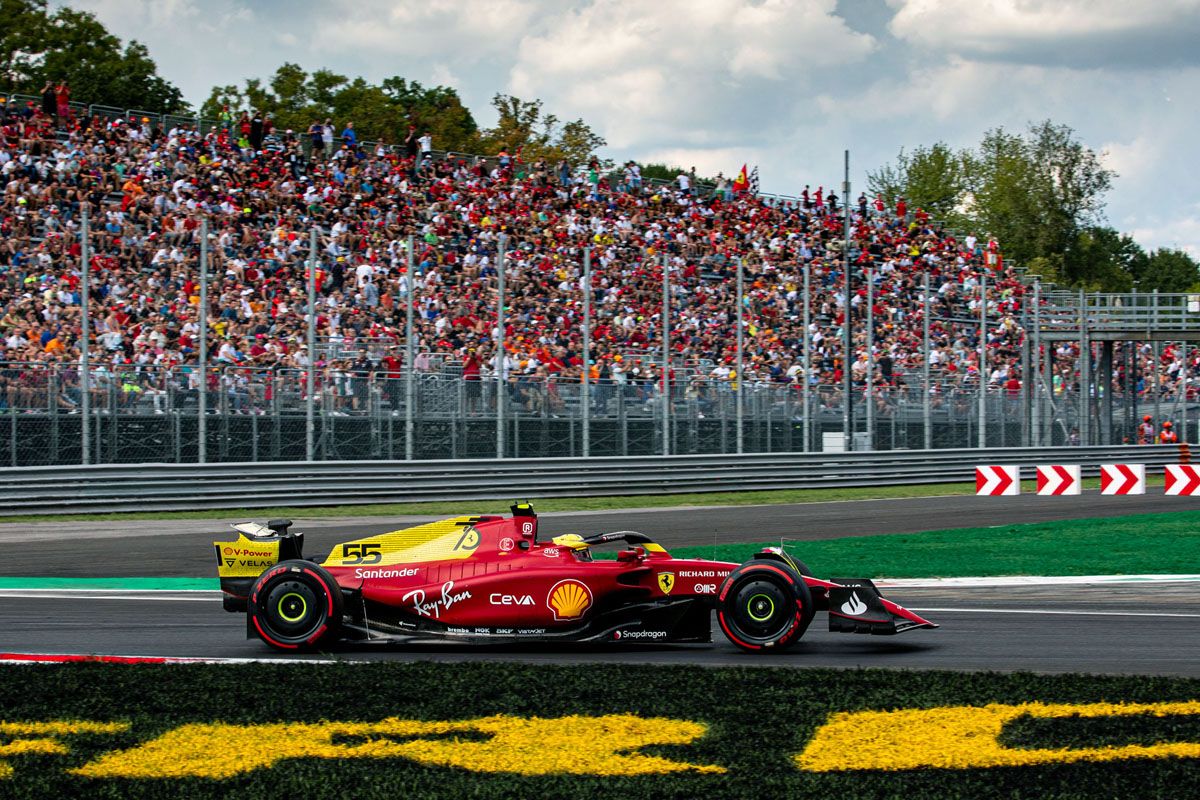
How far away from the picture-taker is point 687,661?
31.5 feet

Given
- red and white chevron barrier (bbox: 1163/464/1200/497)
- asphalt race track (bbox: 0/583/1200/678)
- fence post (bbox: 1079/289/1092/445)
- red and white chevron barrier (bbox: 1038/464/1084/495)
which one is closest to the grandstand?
fence post (bbox: 1079/289/1092/445)

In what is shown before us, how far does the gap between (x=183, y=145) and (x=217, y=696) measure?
20.0 meters

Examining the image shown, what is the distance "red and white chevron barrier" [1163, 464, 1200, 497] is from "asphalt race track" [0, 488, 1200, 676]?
490 cm

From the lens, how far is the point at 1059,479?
21.7 metres

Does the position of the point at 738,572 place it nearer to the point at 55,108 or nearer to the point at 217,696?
the point at 217,696

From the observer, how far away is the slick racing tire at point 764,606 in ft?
31.3

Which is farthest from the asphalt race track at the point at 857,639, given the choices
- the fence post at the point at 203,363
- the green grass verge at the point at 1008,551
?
the fence post at the point at 203,363

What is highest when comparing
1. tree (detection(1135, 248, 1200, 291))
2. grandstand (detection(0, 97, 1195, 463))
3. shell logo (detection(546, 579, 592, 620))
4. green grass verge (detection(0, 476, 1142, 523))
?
tree (detection(1135, 248, 1200, 291))

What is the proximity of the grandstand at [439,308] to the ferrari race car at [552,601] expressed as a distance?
36.3 feet

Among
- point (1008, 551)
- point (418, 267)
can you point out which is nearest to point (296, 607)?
point (1008, 551)

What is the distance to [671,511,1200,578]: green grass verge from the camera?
15312 mm

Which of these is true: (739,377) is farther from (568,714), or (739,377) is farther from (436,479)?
(568,714)

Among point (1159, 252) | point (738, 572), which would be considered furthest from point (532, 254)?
point (1159, 252)

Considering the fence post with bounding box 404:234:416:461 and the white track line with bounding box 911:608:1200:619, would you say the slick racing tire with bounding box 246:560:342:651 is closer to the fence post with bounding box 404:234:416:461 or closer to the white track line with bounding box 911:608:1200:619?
the white track line with bounding box 911:608:1200:619
